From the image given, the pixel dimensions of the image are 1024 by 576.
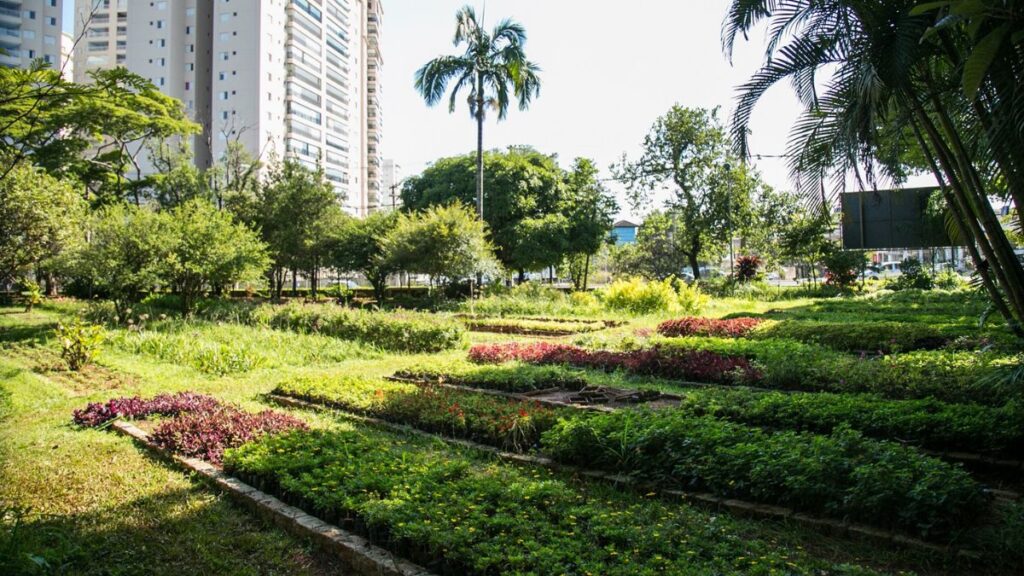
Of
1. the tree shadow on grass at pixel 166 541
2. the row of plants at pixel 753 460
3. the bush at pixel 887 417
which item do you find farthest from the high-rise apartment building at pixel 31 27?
the bush at pixel 887 417

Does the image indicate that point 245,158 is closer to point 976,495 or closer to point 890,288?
point 890,288

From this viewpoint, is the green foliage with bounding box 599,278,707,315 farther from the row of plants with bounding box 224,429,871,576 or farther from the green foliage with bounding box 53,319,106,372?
the row of plants with bounding box 224,429,871,576

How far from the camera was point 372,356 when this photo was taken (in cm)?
1334

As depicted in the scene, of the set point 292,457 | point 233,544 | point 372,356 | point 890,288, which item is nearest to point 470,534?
point 233,544

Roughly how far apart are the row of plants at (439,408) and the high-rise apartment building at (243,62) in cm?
5149

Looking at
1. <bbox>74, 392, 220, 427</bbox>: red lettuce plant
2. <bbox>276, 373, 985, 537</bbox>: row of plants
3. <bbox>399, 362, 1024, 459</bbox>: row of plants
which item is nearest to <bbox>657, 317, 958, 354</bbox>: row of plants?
<bbox>399, 362, 1024, 459</bbox>: row of plants

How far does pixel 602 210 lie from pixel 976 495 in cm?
3147

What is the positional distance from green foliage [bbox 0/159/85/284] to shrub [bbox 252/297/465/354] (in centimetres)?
625

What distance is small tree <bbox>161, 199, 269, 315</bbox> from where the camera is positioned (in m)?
16.8

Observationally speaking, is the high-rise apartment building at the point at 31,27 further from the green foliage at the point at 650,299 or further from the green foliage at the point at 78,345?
the green foliage at the point at 650,299

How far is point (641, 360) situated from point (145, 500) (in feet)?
25.1

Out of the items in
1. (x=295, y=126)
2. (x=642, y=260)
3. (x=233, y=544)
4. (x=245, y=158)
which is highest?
(x=295, y=126)

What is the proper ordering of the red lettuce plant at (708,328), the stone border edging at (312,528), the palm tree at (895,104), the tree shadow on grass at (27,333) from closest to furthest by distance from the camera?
the stone border edging at (312,528) < the palm tree at (895,104) < the red lettuce plant at (708,328) < the tree shadow on grass at (27,333)

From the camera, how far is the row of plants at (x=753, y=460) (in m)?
4.15
